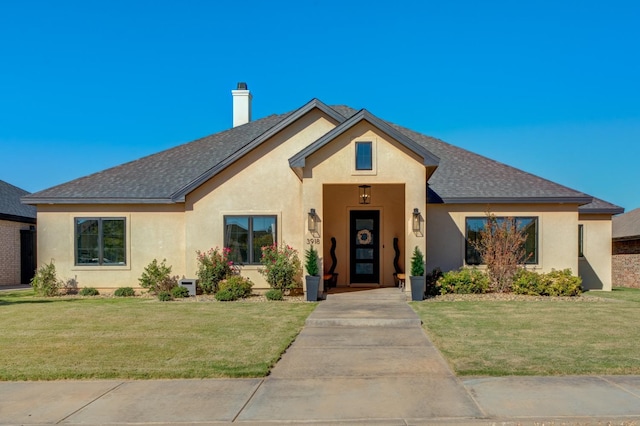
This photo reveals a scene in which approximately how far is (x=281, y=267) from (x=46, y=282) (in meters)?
7.92

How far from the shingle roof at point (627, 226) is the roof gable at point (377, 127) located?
41.5ft

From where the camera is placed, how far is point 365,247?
17.3 m

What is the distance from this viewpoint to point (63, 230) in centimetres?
1666

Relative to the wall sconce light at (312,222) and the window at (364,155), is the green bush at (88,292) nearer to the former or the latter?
the wall sconce light at (312,222)

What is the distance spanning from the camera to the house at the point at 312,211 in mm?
14484

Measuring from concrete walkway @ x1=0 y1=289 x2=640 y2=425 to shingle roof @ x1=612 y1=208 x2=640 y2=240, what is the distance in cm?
1852

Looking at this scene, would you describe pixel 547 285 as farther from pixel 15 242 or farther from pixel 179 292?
pixel 15 242

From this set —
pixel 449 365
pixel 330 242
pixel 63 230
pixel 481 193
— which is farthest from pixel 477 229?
pixel 63 230

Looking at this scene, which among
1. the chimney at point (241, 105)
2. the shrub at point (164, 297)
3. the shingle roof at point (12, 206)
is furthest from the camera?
the chimney at point (241, 105)

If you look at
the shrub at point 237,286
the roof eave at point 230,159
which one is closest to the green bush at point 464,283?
the shrub at point 237,286

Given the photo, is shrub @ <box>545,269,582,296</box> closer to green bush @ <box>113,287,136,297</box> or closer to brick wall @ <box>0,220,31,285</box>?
green bush @ <box>113,287,136,297</box>

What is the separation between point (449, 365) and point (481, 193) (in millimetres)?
10498

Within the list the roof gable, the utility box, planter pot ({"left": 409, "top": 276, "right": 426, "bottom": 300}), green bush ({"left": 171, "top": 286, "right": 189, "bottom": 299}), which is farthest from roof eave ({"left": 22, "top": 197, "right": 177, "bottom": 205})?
planter pot ({"left": 409, "top": 276, "right": 426, "bottom": 300})

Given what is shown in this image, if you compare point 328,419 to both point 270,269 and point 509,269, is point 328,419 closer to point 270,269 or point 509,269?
point 270,269
